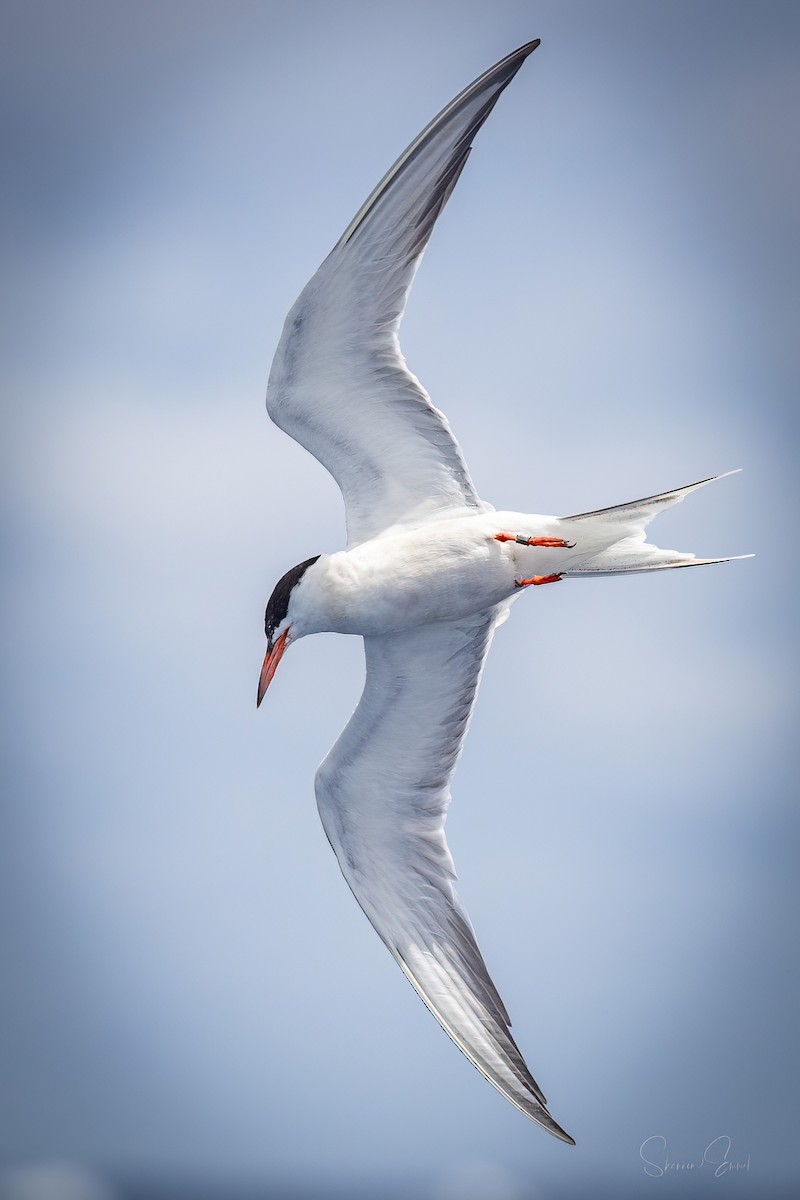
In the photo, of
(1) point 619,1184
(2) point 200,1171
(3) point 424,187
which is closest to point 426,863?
(3) point 424,187

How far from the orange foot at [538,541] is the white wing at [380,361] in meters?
0.42

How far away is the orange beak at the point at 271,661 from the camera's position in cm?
659

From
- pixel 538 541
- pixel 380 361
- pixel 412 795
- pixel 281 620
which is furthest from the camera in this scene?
pixel 412 795

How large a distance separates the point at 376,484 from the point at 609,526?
1.21 m

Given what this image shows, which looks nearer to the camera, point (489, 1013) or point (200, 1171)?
point (489, 1013)

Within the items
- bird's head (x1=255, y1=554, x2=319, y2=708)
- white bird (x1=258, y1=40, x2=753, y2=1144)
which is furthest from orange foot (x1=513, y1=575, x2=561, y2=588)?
bird's head (x1=255, y1=554, x2=319, y2=708)

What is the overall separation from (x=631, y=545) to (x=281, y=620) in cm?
168

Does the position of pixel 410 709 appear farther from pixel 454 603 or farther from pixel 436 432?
pixel 436 432

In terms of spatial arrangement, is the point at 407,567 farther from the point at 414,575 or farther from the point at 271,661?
the point at 271,661

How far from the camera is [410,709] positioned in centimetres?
711

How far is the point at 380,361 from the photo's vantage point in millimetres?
6379

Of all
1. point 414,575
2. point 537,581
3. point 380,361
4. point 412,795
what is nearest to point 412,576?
point 414,575

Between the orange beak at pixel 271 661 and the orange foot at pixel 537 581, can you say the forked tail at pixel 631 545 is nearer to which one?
the orange foot at pixel 537 581

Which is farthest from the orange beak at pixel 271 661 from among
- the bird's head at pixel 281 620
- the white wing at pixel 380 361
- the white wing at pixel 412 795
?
the white wing at pixel 380 361
